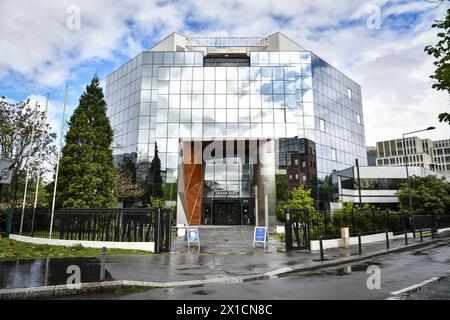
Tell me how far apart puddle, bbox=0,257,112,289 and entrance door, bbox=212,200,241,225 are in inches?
1333

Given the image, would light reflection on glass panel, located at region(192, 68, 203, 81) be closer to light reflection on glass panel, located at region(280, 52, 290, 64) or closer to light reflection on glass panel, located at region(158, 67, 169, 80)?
light reflection on glass panel, located at region(158, 67, 169, 80)

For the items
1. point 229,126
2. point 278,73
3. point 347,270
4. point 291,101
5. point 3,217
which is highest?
point 278,73

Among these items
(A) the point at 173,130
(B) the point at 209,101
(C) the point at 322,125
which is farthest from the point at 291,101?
(A) the point at 173,130

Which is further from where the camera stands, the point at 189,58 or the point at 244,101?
the point at 189,58

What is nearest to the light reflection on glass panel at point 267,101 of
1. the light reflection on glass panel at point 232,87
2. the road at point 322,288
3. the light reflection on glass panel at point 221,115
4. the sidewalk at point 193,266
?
the light reflection on glass panel at point 232,87

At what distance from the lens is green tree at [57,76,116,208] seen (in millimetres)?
21688

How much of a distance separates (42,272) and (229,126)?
34.0 m

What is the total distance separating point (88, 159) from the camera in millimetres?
22453

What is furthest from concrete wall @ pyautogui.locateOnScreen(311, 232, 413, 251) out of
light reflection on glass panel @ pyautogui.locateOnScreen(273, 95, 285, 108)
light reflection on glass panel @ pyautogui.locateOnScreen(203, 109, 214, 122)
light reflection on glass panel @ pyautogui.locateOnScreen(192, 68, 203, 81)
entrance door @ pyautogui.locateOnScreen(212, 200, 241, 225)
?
light reflection on glass panel @ pyautogui.locateOnScreen(192, 68, 203, 81)

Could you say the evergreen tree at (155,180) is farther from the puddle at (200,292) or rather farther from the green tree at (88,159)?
the puddle at (200,292)

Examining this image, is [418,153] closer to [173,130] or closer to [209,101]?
[209,101]

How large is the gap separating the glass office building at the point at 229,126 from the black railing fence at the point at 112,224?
2309 cm
